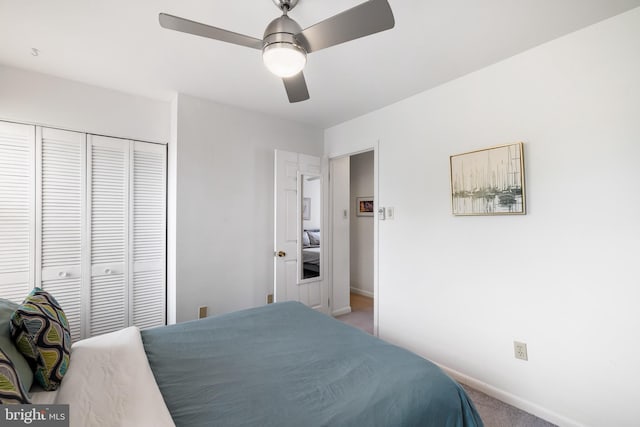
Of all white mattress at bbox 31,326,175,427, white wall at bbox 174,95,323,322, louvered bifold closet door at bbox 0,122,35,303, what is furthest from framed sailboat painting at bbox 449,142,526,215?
louvered bifold closet door at bbox 0,122,35,303

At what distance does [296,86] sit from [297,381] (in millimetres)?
1650

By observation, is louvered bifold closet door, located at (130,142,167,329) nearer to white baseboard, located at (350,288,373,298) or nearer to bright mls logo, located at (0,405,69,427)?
bright mls logo, located at (0,405,69,427)

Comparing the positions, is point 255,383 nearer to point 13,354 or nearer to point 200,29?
point 13,354

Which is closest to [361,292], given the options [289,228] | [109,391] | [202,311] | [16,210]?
[289,228]

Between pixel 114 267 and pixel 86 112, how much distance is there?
1.48 meters

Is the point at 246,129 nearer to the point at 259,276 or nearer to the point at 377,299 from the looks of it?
the point at 259,276

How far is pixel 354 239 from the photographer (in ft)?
17.3

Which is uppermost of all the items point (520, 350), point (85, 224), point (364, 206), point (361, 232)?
point (364, 206)

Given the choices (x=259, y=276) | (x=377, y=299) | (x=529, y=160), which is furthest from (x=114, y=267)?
(x=529, y=160)

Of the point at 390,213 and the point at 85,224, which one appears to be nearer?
the point at 85,224

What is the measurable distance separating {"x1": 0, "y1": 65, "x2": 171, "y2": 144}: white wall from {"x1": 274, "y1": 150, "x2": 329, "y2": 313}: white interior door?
4.31 ft

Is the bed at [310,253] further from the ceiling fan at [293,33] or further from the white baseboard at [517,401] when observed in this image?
the ceiling fan at [293,33]

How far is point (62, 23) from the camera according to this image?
181 cm

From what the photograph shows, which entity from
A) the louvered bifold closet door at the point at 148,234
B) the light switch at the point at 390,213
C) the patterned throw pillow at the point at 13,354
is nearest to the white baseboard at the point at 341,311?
the light switch at the point at 390,213
